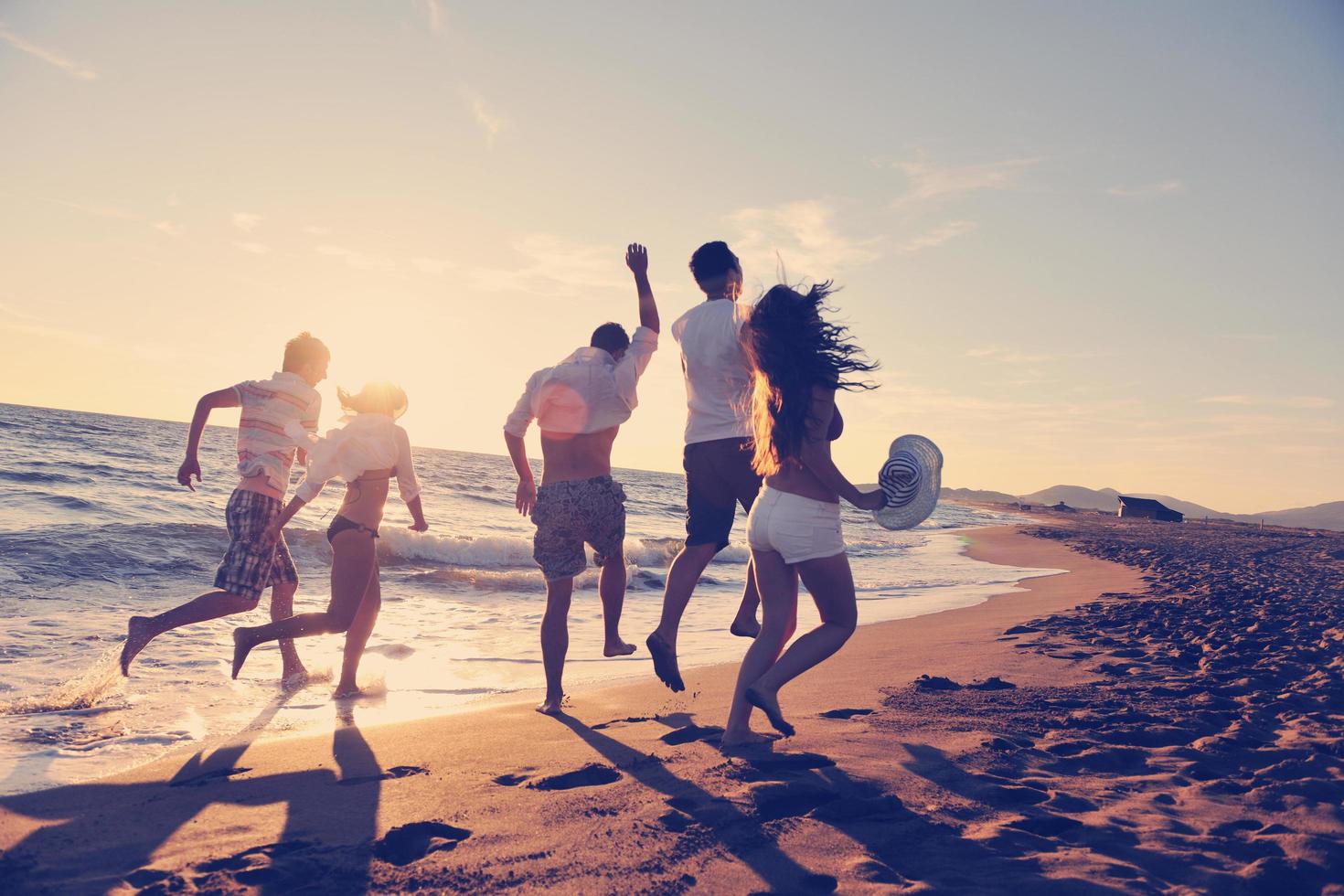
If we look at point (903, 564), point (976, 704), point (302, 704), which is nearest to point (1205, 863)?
point (976, 704)

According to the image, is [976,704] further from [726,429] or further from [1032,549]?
[1032,549]

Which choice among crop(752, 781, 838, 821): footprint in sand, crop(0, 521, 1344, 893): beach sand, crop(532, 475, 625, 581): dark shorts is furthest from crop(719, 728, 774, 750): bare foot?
crop(532, 475, 625, 581): dark shorts

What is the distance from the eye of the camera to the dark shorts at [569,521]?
434cm

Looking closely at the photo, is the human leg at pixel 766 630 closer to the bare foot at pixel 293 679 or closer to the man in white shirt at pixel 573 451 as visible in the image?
the man in white shirt at pixel 573 451

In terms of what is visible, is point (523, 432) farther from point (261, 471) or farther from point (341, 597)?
point (261, 471)

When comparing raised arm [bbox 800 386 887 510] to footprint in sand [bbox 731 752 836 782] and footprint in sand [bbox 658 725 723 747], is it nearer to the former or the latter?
footprint in sand [bbox 731 752 836 782]

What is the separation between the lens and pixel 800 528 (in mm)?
3240

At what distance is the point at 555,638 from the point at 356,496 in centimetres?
128

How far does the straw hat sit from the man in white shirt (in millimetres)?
1456

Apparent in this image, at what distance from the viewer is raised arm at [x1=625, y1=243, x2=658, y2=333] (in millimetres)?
4422

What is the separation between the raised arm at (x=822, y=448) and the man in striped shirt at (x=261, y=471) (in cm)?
311

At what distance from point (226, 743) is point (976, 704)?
3.47 m

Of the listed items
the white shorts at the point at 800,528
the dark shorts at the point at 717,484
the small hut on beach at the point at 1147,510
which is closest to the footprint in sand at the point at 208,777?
the dark shorts at the point at 717,484

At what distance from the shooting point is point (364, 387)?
4.65m
